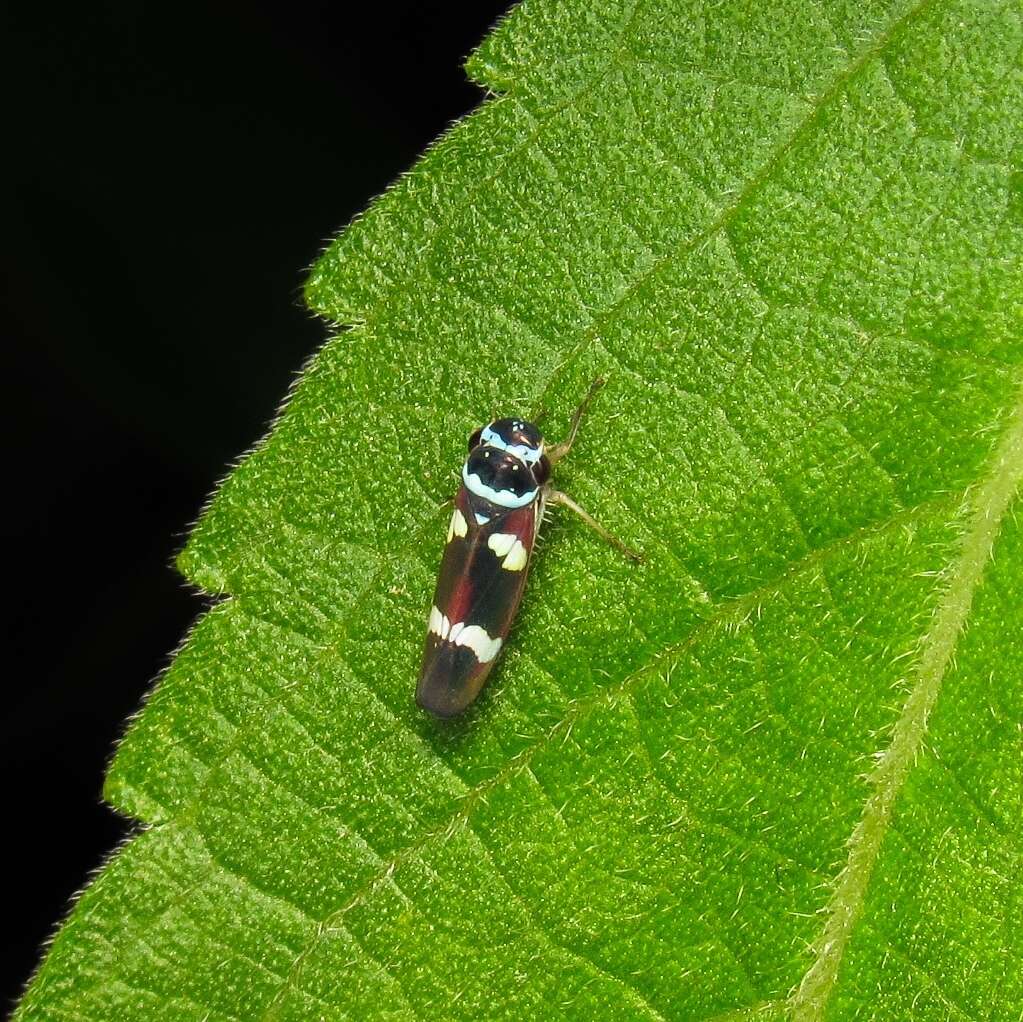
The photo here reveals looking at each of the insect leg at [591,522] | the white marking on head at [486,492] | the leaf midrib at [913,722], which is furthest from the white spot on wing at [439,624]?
the leaf midrib at [913,722]

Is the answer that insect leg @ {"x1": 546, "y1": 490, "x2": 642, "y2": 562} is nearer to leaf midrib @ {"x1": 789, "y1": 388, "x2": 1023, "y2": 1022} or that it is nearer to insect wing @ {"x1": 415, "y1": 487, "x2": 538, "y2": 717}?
insect wing @ {"x1": 415, "y1": 487, "x2": 538, "y2": 717}

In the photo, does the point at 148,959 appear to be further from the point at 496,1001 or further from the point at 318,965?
the point at 496,1001

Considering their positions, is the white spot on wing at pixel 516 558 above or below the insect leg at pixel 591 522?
below

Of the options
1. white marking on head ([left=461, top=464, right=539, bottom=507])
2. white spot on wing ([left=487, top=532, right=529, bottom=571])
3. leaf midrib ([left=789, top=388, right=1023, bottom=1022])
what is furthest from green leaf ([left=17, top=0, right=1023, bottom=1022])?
white spot on wing ([left=487, top=532, right=529, bottom=571])

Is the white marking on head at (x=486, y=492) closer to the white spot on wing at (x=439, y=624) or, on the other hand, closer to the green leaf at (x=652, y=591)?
the green leaf at (x=652, y=591)

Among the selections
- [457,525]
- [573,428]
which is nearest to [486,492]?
[457,525]

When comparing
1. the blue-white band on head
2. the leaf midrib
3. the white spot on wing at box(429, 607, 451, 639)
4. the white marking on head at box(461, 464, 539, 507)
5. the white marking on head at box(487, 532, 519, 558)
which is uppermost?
the blue-white band on head

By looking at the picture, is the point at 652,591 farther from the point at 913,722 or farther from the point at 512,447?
the point at 913,722
